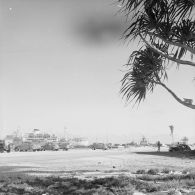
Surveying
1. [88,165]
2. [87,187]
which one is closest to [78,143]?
[88,165]

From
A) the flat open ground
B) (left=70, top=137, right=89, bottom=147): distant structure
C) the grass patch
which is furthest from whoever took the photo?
(left=70, top=137, right=89, bottom=147): distant structure

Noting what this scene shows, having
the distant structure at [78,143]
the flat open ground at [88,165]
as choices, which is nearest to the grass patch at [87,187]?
the flat open ground at [88,165]

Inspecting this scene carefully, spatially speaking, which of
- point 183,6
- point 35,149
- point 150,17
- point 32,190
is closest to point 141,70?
point 150,17

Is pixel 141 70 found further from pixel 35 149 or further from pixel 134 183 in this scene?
pixel 35 149

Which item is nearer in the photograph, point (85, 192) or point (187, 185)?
point (85, 192)

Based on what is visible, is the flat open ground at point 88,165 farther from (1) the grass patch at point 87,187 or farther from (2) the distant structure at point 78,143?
(2) the distant structure at point 78,143

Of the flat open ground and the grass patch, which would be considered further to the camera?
the flat open ground

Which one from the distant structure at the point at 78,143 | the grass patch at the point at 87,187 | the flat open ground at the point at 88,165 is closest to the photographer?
the grass patch at the point at 87,187

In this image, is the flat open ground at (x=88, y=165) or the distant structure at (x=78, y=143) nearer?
the flat open ground at (x=88, y=165)

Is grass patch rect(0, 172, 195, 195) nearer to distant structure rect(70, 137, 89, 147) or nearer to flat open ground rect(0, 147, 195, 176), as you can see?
flat open ground rect(0, 147, 195, 176)

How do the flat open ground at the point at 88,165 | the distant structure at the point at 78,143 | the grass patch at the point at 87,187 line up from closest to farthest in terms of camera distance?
the grass patch at the point at 87,187 → the flat open ground at the point at 88,165 → the distant structure at the point at 78,143

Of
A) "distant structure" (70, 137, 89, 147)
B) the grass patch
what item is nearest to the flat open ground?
the grass patch
